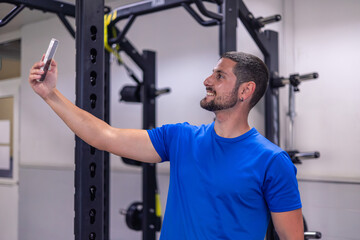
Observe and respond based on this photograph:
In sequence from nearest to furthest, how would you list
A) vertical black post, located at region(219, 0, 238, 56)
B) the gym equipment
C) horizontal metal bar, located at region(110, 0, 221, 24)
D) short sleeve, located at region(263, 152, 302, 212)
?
short sleeve, located at region(263, 152, 302, 212)
vertical black post, located at region(219, 0, 238, 56)
horizontal metal bar, located at region(110, 0, 221, 24)
the gym equipment

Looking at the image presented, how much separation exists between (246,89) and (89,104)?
62 centimetres

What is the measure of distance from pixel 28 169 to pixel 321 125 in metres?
3.39

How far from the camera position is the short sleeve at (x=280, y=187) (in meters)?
1.33

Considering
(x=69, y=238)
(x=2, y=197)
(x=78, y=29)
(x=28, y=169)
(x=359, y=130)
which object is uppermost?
(x=78, y=29)

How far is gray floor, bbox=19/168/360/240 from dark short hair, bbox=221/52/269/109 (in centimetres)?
160

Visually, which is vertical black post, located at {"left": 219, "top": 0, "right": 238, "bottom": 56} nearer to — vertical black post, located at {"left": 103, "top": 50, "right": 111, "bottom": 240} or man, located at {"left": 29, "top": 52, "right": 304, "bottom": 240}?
man, located at {"left": 29, "top": 52, "right": 304, "bottom": 240}

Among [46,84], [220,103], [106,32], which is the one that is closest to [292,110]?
[106,32]

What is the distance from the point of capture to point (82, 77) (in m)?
1.15

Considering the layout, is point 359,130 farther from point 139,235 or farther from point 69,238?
point 69,238

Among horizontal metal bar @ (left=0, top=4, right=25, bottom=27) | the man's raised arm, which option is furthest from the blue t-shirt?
horizontal metal bar @ (left=0, top=4, right=25, bottom=27)

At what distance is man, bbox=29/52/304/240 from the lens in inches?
52.5

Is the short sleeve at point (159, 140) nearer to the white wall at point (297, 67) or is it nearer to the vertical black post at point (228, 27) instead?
the vertical black post at point (228, 27)

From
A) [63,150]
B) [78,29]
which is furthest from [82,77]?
[63,150]

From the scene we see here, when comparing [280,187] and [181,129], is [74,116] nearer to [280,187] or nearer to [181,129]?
[181,129]
